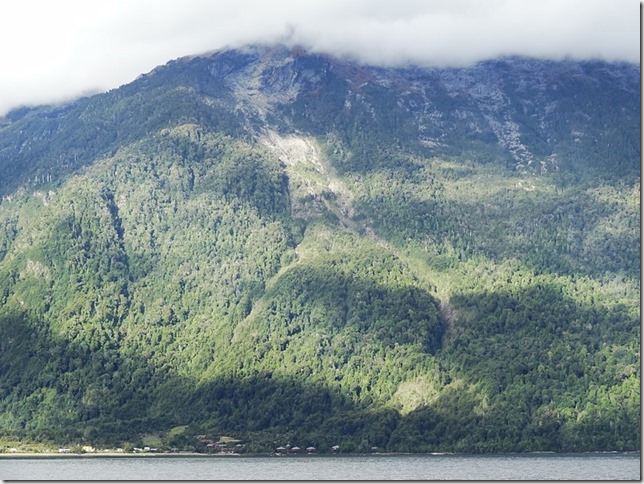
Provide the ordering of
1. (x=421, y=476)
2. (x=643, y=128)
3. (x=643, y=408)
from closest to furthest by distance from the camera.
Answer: (x=643, y=408) < (x=643, y=128) < (x=421, y=476)

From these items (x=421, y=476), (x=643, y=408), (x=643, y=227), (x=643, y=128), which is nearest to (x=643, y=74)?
(x=643, y=128)

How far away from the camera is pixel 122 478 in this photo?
190 m

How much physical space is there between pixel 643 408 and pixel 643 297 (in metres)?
9.73

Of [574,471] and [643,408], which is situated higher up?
[643,408]

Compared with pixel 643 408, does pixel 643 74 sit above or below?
above

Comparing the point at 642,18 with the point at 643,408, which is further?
the point at 642,18

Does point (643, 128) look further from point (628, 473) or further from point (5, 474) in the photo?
point (5, 474)

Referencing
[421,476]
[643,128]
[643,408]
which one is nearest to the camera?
[643,408]

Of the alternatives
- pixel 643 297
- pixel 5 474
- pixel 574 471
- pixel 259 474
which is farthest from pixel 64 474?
pixel 643 297

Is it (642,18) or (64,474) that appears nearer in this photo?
(642,18)

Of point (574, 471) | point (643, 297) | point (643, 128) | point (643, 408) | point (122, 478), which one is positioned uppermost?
point (643, 128)

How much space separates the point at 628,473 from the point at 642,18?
91.6 meters

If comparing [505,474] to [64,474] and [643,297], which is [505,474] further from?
[643,297]

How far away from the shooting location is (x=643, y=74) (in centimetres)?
11406
